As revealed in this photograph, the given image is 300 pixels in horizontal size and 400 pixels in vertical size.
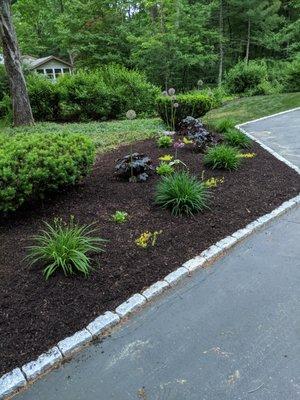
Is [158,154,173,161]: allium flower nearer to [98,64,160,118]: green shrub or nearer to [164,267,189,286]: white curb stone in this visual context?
[164,267,189,286]: white curb stone

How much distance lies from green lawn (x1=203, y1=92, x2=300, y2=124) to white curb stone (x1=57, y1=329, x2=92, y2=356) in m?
7.74

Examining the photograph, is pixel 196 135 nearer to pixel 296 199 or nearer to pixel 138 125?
pixel 296 199

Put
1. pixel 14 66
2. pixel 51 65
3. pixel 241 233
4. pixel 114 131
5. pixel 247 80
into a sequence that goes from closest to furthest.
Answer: pixel 241 233 → pixel 114 131 → pixel 14 66 → pixel 247 80 → pixel 51 65

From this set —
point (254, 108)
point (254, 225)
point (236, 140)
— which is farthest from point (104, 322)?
point (254, 108)

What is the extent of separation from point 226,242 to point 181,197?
0.70 metres

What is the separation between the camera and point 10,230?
11.4ft

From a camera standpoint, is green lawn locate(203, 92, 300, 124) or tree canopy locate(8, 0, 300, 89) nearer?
green lawn locate(203, 92, 300, 124)

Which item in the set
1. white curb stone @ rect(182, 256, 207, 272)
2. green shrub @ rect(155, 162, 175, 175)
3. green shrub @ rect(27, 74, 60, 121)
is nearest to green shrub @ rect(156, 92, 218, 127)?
green shrub @ rect(155, 162, 175, 175)

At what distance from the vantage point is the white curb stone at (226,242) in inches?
129

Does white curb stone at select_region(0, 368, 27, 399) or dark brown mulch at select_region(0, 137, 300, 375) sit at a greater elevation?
dark brown mulch at select_region(0, 137, 300, 375)

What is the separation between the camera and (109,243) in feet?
10.5

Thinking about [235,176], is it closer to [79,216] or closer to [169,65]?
[79,216]

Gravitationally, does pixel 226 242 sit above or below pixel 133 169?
below

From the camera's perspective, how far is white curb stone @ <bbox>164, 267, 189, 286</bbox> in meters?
2.81
